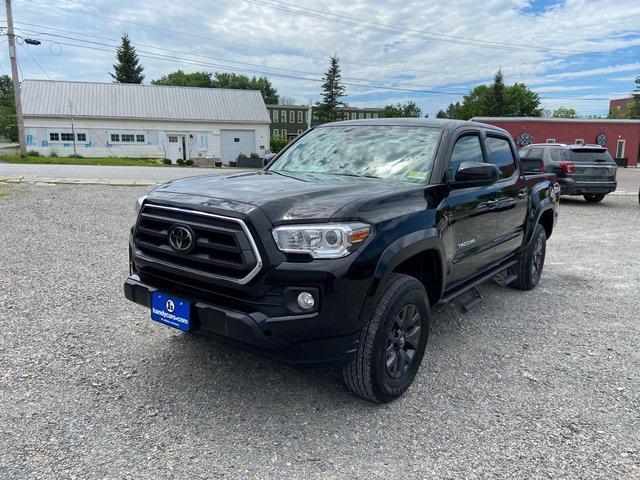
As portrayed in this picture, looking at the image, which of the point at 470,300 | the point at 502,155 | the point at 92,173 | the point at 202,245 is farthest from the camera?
the point at 92,173

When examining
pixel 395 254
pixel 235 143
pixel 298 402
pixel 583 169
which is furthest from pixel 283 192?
pixel 235 143

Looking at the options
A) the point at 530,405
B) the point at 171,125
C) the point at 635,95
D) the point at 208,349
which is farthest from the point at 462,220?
the point at 635,95

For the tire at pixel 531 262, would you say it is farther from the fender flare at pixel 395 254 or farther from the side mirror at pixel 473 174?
the fender flare at pixel 395 254

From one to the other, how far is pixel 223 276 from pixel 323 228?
2.04 feet

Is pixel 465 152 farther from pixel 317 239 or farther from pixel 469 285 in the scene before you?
pixel 317 239

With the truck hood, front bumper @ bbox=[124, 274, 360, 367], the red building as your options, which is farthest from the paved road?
the red building

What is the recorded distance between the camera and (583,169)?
44.7ft

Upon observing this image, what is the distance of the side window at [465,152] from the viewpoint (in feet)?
12.4

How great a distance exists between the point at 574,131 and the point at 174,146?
109ft

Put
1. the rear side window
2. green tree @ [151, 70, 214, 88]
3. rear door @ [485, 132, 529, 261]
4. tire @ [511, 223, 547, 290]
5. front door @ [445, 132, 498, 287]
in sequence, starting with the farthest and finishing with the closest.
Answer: green tree @ [151, 70, 214, 88] → tire @ [511, 223, 547, 290] → the rear side window → rear door @ [485, 132, 529, 261] → front door @ [445, 132, 498, 287]

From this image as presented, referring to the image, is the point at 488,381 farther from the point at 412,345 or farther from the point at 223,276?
the point at 223,276

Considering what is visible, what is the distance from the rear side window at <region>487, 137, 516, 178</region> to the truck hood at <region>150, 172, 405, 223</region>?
1743 millimetres

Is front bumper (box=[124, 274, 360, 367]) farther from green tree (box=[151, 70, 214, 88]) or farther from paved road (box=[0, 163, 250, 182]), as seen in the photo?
green tree (box=[151, 70, 214, 88])

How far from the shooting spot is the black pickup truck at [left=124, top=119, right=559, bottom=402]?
2.53 m
